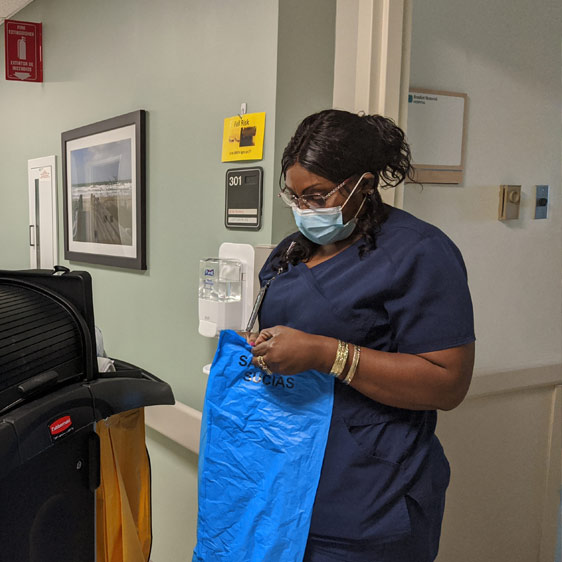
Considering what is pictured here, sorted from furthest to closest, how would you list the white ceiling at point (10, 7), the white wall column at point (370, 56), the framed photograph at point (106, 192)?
the white ceiling at point (10, 7)
the framed photograph at point (106, 192)
the white wall column at point (370, 56)

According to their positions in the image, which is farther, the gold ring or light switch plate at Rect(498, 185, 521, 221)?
light switch plate at Rect(498, 185, 521, 221)

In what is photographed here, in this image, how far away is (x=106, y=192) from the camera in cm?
246

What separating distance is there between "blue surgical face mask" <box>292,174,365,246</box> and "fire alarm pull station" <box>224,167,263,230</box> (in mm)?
490

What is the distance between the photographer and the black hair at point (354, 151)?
1097 millimetres

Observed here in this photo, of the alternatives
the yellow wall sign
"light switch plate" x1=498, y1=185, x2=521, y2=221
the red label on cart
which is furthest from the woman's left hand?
"light switch plate" x1=498, y1=185, x2=521, y2=221

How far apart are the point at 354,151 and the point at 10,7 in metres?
2.94

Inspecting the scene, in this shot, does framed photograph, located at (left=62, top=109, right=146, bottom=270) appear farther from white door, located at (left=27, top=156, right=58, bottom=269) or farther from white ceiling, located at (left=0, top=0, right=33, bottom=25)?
white ceiling, located at (left=0, top=0, right=33, bottom=25)

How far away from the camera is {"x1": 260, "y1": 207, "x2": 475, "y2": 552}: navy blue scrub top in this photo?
1016mm

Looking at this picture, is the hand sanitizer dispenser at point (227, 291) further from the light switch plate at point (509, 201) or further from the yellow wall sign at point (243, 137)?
the light switch plate at point (509, 201)

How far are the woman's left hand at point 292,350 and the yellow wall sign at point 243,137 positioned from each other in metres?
0.74

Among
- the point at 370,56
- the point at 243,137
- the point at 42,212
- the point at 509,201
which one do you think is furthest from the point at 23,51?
the point at 509,201

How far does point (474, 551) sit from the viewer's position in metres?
1.97

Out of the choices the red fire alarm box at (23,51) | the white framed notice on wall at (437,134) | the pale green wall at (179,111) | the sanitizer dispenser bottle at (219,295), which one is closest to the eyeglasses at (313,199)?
the pale green wall at (179,111)

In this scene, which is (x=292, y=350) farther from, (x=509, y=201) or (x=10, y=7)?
(x=10, y=7)
